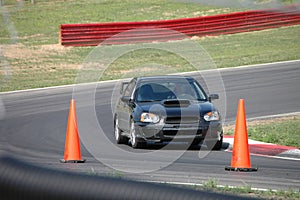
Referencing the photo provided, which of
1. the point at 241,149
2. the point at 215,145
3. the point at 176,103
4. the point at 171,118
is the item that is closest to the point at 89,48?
the point at 176,103

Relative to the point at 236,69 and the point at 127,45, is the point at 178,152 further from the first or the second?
the point at 127,45

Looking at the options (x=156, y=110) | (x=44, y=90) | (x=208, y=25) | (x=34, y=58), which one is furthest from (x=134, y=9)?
(x=156, y=110)

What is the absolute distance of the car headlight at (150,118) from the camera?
1385 cm

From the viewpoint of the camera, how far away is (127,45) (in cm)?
3509

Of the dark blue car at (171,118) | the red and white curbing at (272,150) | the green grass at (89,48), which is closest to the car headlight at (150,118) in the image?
the dark blue car at (171,118)

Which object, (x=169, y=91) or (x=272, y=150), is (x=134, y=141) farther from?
(x=272, y=150)

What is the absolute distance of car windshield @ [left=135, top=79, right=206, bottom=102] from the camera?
48.0 ft

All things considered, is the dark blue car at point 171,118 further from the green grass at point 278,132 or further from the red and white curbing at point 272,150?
the green grass at point 278,132

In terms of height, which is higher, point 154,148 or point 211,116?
point 211,116

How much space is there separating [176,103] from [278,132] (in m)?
2.29

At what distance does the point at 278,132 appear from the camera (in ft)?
Result: 50.1

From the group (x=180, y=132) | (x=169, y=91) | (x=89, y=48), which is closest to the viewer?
(x=180, y=132)

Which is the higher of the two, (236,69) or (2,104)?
(236,69)

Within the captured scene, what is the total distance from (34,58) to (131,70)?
491 centimetres
